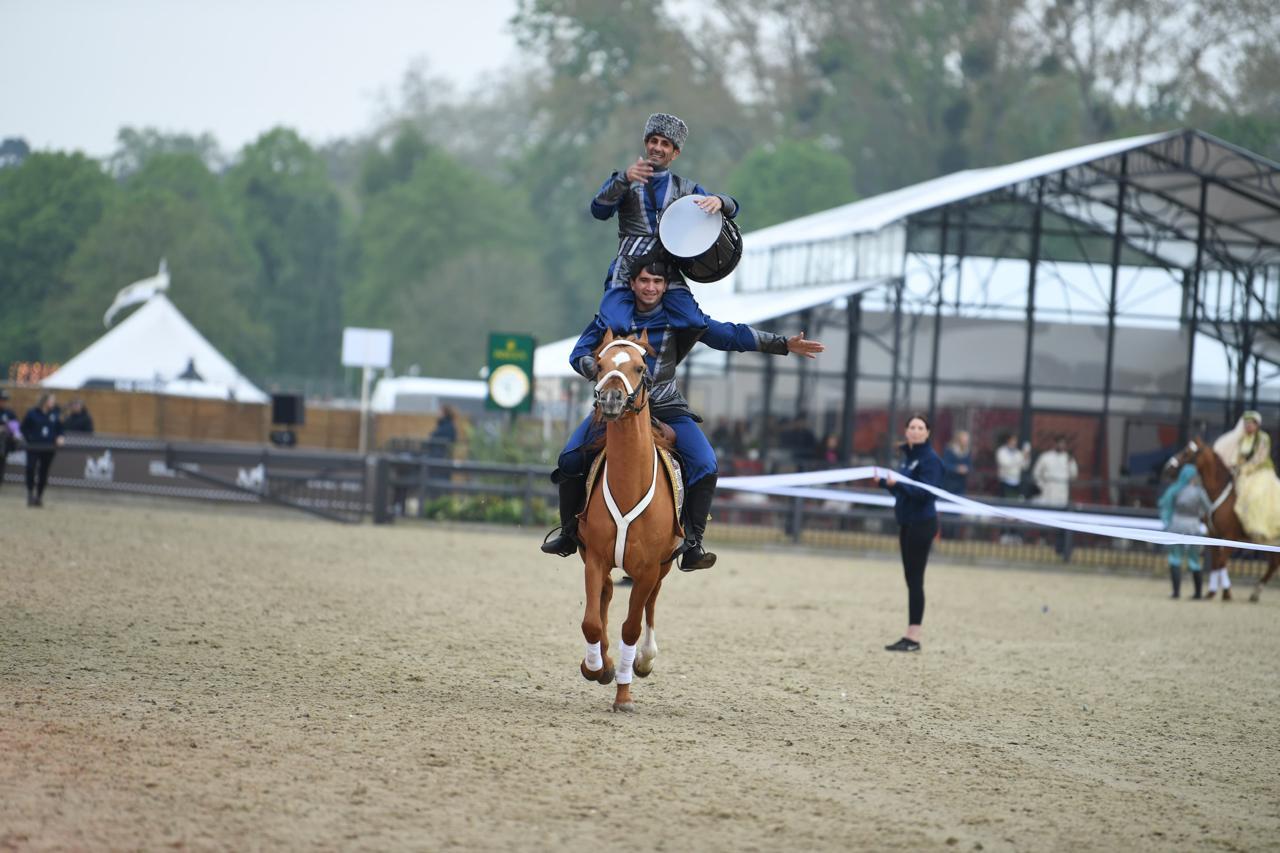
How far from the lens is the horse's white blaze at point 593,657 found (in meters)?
9.52

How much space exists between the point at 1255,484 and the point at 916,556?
9.39 m

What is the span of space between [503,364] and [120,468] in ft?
24.3

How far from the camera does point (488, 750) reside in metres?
7.89

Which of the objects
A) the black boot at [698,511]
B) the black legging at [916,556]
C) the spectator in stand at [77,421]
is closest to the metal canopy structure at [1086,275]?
the spectator in stand at [77,421]

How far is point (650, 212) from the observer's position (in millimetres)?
9562

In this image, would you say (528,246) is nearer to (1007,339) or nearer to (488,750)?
(1007,339)

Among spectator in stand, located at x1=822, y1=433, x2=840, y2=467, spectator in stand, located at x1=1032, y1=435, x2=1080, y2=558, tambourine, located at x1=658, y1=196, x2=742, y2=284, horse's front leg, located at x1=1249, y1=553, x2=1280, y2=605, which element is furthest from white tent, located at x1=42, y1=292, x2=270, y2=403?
tambourine, located at x1=658, y1=196, x2=742, y2=284

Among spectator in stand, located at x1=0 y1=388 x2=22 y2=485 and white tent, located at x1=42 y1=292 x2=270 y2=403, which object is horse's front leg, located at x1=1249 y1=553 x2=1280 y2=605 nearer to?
spectator in stand, located at x1=0 y1=388 x2=22 y2=485

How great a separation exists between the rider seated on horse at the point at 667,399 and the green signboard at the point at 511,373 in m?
19.3

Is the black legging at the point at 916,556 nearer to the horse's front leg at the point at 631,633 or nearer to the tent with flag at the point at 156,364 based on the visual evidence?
the horse's front leg at the point at 631,633

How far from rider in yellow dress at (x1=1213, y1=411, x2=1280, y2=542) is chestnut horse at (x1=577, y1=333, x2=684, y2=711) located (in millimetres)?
13748

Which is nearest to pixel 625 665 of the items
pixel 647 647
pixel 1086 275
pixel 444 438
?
pixel 647 647

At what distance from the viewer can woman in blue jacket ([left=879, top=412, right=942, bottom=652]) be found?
45.2ft

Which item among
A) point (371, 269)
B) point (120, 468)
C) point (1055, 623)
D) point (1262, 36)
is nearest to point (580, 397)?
point (120, 468)
